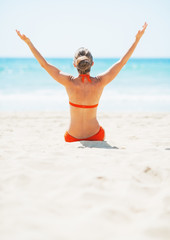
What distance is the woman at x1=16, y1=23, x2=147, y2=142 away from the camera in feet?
10.5

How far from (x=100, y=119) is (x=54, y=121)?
1.36 meters

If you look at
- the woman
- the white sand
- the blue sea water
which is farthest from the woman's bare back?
the blue sea water

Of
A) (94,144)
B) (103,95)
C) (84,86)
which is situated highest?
(84,86)

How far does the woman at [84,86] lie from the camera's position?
3211 mm

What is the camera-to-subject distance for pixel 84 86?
3221mm

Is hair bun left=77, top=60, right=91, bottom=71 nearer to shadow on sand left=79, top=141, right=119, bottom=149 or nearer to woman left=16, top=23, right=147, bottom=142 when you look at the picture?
woman left=16, top=23, right=147, bottom=142

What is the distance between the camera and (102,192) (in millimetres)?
1947

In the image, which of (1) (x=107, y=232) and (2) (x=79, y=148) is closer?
(1) (x=107, y=232)

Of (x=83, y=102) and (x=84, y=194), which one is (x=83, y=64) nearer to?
(x=83, y=102)

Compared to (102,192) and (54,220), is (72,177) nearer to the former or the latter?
(102,192)

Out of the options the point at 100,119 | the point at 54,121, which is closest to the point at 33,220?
the point at 54,121

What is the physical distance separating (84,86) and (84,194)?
164 cm

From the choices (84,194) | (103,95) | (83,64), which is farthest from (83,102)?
(103,95)

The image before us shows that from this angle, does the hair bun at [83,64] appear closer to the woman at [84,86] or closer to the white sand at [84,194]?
the woman at [84,86]
